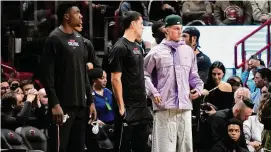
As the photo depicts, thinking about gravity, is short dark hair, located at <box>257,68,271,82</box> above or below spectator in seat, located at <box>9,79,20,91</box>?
above

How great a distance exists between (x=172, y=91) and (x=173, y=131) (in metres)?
0.46

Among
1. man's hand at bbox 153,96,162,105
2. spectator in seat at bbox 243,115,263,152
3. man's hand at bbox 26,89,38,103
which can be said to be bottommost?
spectator in seat at bbox 243,115,263,152

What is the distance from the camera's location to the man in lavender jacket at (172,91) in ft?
31.6

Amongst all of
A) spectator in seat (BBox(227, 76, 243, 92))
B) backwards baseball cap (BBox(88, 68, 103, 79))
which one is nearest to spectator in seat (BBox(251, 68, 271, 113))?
spectator in seat (BBox(227, 76, 243, 92))

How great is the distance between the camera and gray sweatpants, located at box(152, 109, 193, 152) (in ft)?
31.6

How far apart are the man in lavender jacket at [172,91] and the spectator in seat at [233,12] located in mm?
6736

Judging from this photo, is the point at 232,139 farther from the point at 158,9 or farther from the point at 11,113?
the point at 158,9

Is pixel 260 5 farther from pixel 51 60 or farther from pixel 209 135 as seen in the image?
pixel 51 60

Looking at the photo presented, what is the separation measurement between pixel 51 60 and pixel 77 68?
0.94 ft

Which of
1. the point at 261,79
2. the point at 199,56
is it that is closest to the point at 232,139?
the point at 199,56

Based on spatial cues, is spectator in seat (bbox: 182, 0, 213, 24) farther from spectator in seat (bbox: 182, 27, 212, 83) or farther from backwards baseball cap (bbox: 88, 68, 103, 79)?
backwards baseball cap (bbox: 88, 68, 103, 79)

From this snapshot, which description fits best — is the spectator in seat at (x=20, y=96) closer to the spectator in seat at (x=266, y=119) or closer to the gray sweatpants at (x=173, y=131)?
the gray sweatpants at (x=173, y=131)

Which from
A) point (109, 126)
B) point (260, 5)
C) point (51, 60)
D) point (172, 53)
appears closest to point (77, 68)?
point (51, 60)

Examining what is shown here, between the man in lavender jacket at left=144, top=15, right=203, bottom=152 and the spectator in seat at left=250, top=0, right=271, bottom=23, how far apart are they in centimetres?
704
